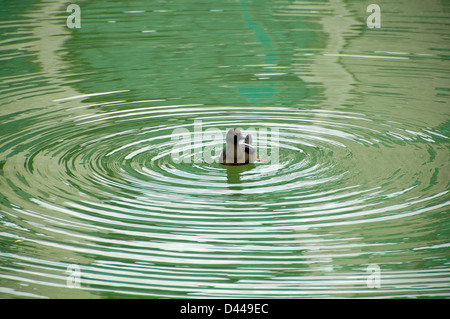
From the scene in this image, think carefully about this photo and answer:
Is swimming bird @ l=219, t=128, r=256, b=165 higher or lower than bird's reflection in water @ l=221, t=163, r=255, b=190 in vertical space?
higher

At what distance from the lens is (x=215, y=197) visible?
6656 mm

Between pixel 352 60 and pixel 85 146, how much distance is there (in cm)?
521

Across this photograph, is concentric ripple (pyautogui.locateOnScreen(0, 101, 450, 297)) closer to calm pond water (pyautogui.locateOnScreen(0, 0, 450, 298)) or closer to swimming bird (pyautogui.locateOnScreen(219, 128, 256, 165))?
calm pond water (pyautogui.locateOnScreen(0, 0, 450, 298))

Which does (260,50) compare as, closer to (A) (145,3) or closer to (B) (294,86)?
(B) (294,86)

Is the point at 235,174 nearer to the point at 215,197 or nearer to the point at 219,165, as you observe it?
the point at 219,165

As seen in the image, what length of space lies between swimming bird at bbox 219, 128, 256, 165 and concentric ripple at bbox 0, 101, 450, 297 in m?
0.14

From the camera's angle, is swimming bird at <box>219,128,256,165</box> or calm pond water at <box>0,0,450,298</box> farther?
swimming bird at <box>219,128,256,165</box>

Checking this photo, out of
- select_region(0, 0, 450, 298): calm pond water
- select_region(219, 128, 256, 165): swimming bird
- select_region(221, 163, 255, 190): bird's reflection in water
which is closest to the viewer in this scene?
select_region(0, 0, 450, 298): calm pond water

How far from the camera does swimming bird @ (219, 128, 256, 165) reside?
7.37 m

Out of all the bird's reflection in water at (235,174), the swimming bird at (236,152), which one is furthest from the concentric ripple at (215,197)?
the swimming bird at (236,152)

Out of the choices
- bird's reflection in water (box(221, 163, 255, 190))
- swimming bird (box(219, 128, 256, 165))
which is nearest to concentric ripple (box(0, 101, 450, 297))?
bird's reflection in water (box(221, 163, 255, 190))

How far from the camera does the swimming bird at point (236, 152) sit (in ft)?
24.2

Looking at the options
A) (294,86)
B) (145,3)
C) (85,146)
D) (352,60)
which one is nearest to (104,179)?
(85,146)

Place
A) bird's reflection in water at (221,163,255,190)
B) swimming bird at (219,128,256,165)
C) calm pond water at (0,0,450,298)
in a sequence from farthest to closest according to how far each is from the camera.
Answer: swimming bird at (219,128,256,165) → bird's reflection in water at (221,163,255,190) → calm pond water at (0,0,450,298)
